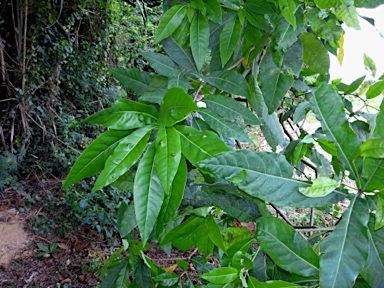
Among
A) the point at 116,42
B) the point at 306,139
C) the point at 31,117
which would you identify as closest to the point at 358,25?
the point at 306,139

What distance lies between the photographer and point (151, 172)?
486mm

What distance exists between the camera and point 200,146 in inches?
19.3

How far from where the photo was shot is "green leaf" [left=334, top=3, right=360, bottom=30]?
59 cm

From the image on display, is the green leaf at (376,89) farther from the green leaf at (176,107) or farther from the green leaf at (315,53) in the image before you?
the green leaf at (176,107)

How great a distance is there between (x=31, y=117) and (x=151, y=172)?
2.92m

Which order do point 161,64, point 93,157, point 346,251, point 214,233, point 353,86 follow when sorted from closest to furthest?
point 346,251, point 93,157, point 214,233, point 161,64, point 353,86

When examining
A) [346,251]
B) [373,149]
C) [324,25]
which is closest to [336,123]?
[373,149]

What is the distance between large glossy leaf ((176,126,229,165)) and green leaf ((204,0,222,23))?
260 millimetres

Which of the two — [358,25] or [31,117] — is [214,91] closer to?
[358,25]

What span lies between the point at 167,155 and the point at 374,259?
296 millimetres

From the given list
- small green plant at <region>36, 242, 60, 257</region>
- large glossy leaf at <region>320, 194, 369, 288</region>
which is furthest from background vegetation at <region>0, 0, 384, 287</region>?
small green plant at <region>36, 242, 60, 257</region>

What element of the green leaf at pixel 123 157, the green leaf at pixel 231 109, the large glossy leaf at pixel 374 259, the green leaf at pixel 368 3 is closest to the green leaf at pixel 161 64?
the green leaf at pixel 231 109

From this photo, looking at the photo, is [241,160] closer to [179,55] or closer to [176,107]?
[176,107]

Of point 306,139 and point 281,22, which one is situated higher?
point 281,22
